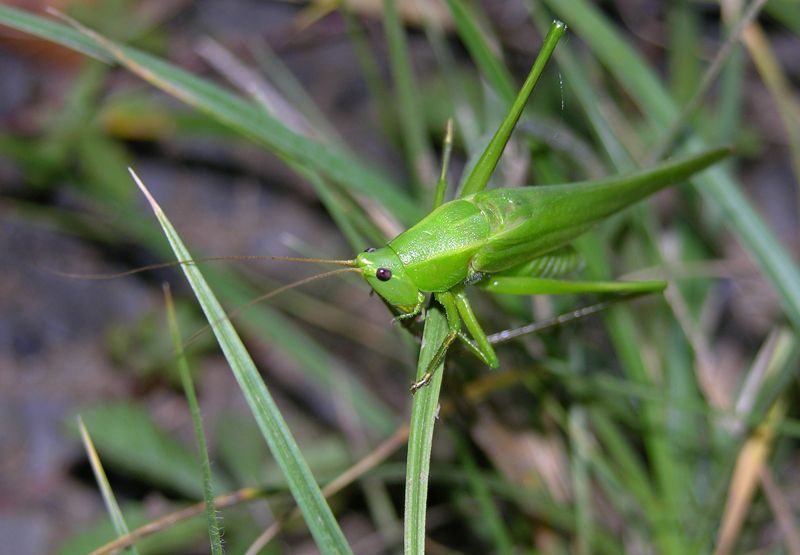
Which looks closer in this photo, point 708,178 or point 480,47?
point 480,47

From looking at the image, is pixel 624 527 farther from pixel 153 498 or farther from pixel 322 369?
pixel 153 498

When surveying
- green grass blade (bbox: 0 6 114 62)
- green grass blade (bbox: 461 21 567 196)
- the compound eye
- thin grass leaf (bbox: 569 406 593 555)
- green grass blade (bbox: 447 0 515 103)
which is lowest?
thin grass leaf (bbox: 569 406 593 555)

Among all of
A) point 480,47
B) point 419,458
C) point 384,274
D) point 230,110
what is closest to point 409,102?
point 480,47

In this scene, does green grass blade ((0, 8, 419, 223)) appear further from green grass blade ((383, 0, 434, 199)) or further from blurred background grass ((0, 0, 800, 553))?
green grass blade ((383, 0, 434, 199))

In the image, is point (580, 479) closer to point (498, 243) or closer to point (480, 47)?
point (498, 243)

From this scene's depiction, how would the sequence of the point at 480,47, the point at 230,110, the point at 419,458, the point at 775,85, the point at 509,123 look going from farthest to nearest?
the point at 775,85
the point at 480,47
the point at 230,110
the point at 509,123
the point at 419,458

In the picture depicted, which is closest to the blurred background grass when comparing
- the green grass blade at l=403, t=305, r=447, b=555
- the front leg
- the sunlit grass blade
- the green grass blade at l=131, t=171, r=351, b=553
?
the sunlit grass blade
